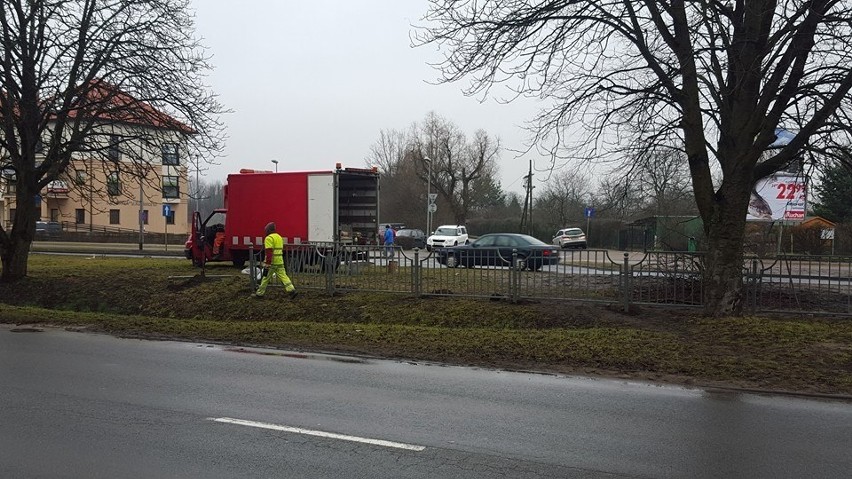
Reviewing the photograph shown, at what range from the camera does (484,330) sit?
11508 millimetres

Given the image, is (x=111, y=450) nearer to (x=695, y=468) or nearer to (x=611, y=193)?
(x=695, y=468)

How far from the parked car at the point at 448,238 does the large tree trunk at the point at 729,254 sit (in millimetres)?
27285

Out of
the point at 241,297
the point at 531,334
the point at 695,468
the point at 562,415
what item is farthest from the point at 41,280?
the point at 695,468

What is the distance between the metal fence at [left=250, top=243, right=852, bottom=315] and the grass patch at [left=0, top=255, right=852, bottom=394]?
26 centimetres

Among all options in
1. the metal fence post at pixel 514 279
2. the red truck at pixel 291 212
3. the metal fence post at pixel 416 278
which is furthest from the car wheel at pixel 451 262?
the red truck at pixel 291 212

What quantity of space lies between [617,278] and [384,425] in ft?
23.6

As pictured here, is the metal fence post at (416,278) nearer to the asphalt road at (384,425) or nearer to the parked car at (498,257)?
the parked car at (498,257)

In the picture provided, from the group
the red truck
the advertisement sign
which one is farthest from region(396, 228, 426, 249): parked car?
the red truck

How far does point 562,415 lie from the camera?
6633mm

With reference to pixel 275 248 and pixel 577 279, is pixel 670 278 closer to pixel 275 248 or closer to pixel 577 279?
pixel 577 279

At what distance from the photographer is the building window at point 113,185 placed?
18672mm

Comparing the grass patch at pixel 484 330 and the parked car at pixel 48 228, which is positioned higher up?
the parked car at pixel 48 228

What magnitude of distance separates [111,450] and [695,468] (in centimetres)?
466

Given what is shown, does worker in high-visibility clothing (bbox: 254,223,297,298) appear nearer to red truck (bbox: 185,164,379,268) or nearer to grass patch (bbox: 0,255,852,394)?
grass patch (bbox: 0,255,852,394)
